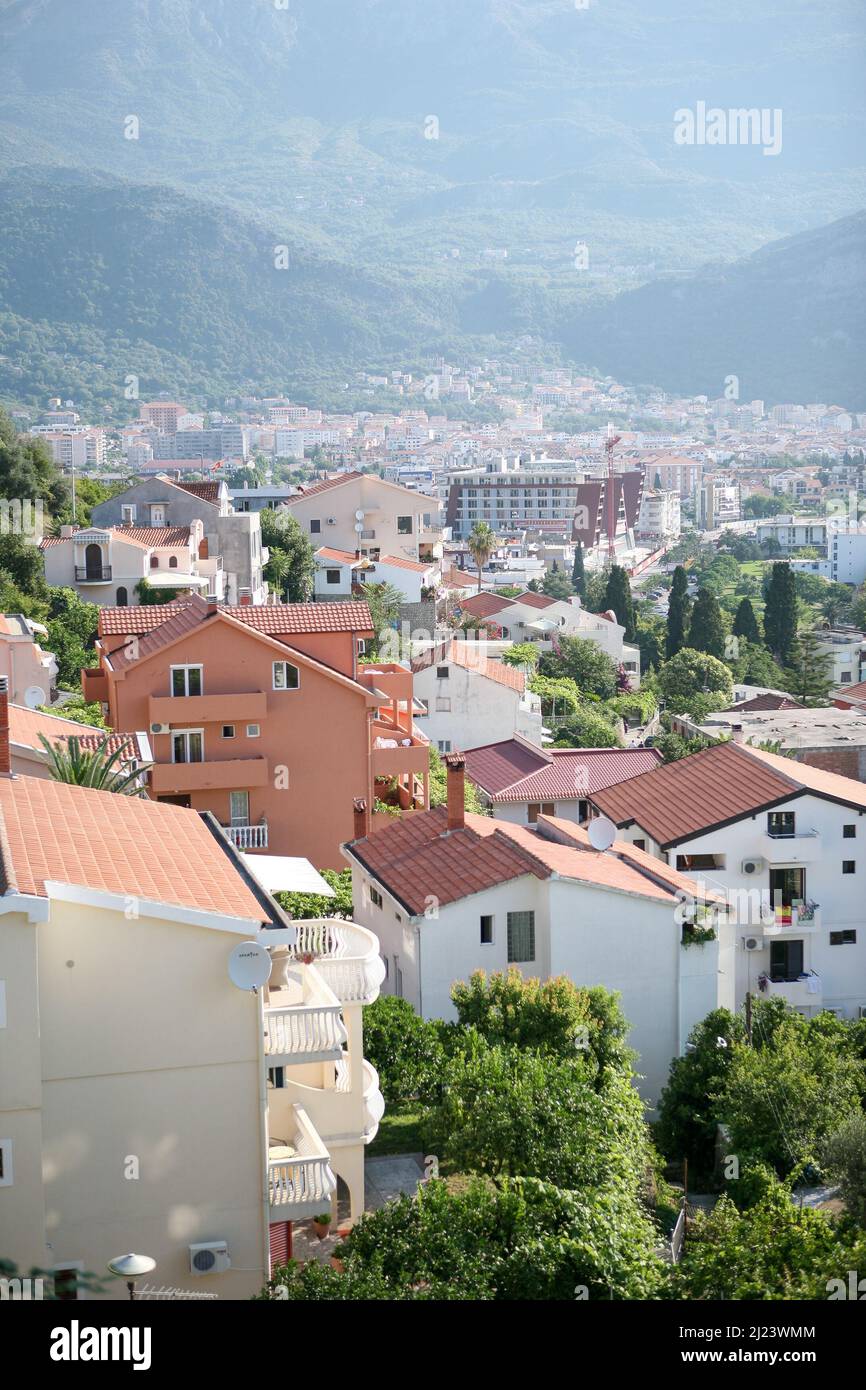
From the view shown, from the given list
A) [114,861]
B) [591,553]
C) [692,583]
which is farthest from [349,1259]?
[591,553]

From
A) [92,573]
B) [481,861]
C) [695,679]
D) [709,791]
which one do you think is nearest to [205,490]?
[92,573]

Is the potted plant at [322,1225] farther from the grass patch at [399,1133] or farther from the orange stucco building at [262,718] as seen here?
the orange stucco building at [262,718]

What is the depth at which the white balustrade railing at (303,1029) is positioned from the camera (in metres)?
11.5

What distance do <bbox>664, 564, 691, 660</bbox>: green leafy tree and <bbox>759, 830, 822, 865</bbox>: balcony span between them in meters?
50.6

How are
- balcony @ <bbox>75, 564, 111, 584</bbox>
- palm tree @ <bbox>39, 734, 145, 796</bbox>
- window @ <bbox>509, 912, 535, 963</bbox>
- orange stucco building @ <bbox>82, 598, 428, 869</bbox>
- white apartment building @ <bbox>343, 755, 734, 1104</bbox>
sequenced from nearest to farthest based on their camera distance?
1. palm tree @ <bbox>39, 734, 145, 796</bbox>
2. white apartment building @ <bbox>343, 755, 734, 1104</bbox>
3. window @ <bbox>509, 912, 535, 963</bbox>
4. orange stucco building @ <bbox>82, 598, 428, 869</bbox>
5. balcony @ <bbox>75, 564, 111, 584</bbox>

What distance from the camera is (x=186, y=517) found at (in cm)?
5259

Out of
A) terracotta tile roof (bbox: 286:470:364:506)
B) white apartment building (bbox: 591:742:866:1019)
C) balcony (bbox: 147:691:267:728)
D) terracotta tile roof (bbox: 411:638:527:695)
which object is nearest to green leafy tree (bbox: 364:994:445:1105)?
white apartment building (bbox: 591:742:866:1019)

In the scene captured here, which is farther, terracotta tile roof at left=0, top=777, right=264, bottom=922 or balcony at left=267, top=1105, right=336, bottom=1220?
balcony at left=267, top=1105, right=336, bottom=1220

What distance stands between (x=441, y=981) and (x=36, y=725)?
7652 millimetres

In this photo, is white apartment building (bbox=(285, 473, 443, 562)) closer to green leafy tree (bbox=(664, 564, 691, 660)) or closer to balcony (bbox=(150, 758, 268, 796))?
green leafy tree (bbox=(664, 564, 691, 660))

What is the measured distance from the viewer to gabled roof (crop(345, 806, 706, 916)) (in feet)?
62.4

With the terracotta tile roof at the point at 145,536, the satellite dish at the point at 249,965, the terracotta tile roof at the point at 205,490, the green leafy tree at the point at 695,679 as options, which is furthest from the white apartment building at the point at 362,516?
the satellite dish at the point at 249,965

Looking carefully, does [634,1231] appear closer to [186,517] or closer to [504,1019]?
[504,1019]
